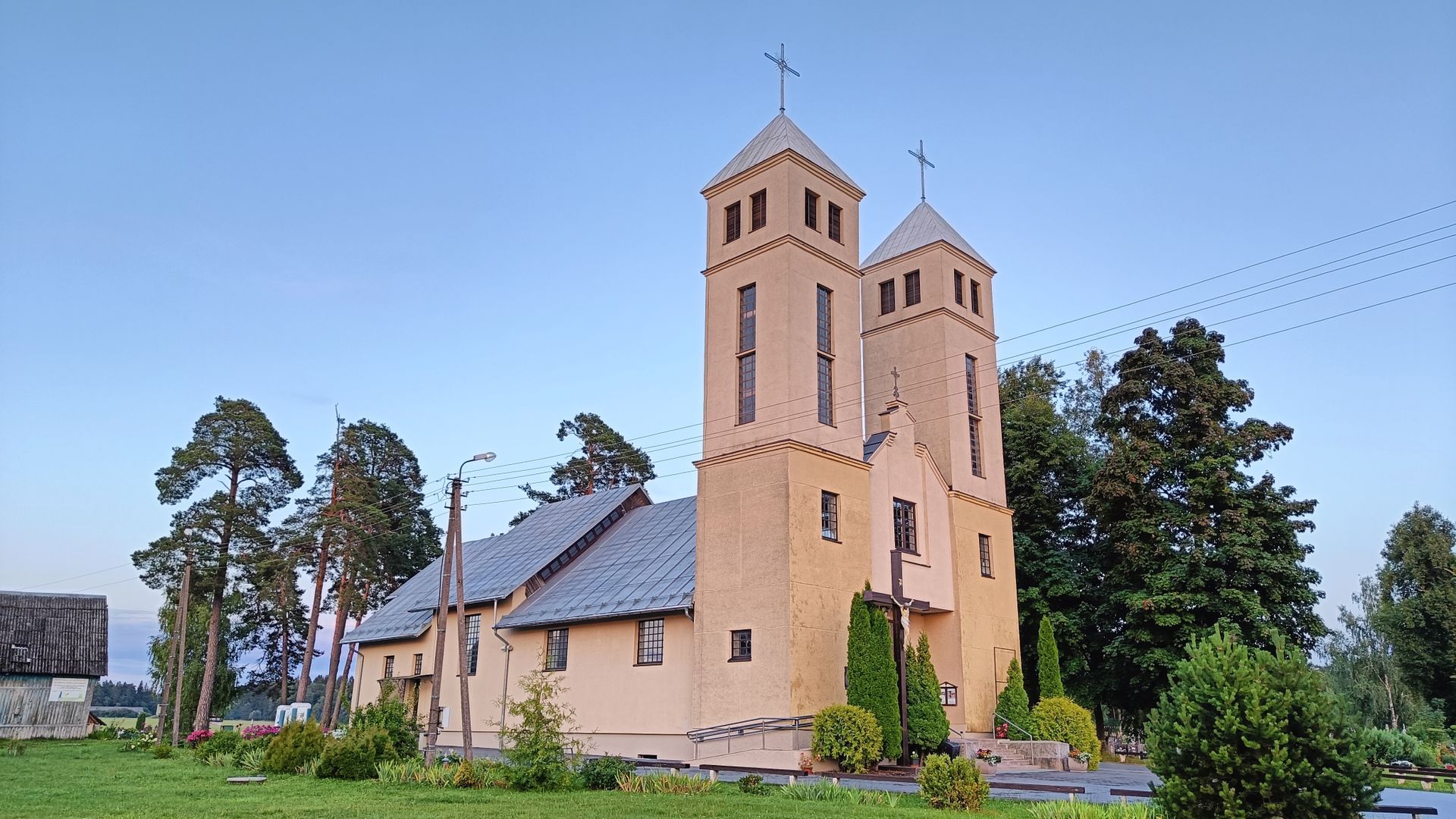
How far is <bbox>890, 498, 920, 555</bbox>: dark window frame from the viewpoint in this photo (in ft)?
87.1

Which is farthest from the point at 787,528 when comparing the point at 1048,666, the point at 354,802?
the point at 354,802

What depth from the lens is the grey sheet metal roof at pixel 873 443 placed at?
86.9 feet

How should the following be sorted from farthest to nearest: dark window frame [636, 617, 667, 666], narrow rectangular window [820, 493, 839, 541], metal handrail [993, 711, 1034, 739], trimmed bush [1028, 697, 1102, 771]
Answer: metal handrail [993, 711, 1034, 739], trimmed bush [1028, 697, 1102, 771], dark window frame [636, 617, 667, 666], narrow rectangular window [820, 493, 839, 541]

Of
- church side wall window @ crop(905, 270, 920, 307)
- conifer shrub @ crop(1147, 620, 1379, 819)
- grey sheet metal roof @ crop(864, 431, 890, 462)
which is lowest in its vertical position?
conifer shrub @ crop(1147, 620, 1379, 819)

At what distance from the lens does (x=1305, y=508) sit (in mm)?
29578

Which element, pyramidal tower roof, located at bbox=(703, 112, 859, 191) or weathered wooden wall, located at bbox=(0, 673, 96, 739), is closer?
pyramidal tower roof, located at bbox=(703, 112, 859, 191)

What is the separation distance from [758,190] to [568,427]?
109 feet

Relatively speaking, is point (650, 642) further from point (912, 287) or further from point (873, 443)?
point (912, 287)

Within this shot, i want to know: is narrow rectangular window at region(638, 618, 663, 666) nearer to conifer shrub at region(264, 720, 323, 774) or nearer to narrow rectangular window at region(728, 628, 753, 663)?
narrow rectangular window at region(728, 628, 753, 663)

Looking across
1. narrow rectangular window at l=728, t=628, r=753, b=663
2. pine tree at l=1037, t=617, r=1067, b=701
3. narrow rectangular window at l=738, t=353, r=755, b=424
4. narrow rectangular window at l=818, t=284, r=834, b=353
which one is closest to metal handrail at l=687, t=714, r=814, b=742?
narrow rectangular window at l=728, t=628, r=753, b=663

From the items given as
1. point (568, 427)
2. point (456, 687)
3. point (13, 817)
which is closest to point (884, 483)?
point (456, 687)

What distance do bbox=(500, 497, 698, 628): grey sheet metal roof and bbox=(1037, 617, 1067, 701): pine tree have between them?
10.6 m

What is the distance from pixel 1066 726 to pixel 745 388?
12.6 meters

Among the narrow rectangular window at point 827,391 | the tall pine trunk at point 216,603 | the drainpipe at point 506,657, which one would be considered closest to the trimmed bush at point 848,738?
the narrow rectangular window at point 827,391
